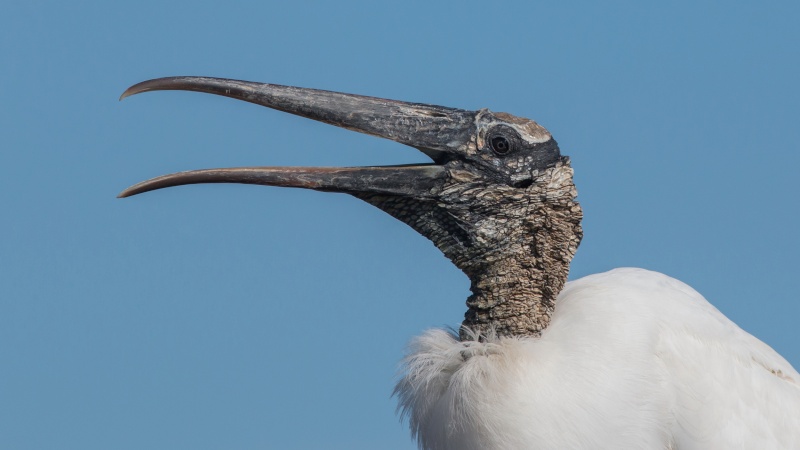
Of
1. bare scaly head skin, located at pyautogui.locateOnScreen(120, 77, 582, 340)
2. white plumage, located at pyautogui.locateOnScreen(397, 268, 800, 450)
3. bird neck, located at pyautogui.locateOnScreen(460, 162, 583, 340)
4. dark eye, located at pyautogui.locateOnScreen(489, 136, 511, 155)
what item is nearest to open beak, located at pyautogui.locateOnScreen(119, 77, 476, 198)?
bare scaly head skin, located at pyautogui.locateOnScreen(120, 77, 582, 340)

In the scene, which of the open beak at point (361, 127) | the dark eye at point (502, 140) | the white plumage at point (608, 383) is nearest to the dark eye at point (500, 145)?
the dark eye at point (502, 140)

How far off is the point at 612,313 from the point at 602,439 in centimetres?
56

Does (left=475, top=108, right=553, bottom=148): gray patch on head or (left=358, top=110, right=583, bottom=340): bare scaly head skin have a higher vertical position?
(left=475, top=108, right=553, bottom=148): gray patch on head

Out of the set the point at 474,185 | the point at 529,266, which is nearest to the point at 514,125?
the point at 474,185

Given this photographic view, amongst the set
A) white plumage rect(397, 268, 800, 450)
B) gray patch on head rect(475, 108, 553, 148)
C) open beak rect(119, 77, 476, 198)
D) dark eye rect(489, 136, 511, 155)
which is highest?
gray patch on head rect(475, 108, 553, 148)

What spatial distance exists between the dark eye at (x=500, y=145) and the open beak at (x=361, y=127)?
0.39ft

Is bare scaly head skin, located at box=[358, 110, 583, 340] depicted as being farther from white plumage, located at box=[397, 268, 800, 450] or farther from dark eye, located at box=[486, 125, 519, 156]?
white plumage, located at box=[397, 268, 800, 450]

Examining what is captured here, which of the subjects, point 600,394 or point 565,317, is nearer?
point 600,394

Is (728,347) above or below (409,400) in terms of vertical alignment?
above

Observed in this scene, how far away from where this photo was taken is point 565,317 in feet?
16.0

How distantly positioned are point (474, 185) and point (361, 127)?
0.58m

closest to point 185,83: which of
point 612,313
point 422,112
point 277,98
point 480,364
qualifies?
point 277,98

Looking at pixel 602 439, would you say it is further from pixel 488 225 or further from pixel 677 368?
pixel 488 225

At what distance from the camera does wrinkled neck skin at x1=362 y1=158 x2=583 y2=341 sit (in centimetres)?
488
